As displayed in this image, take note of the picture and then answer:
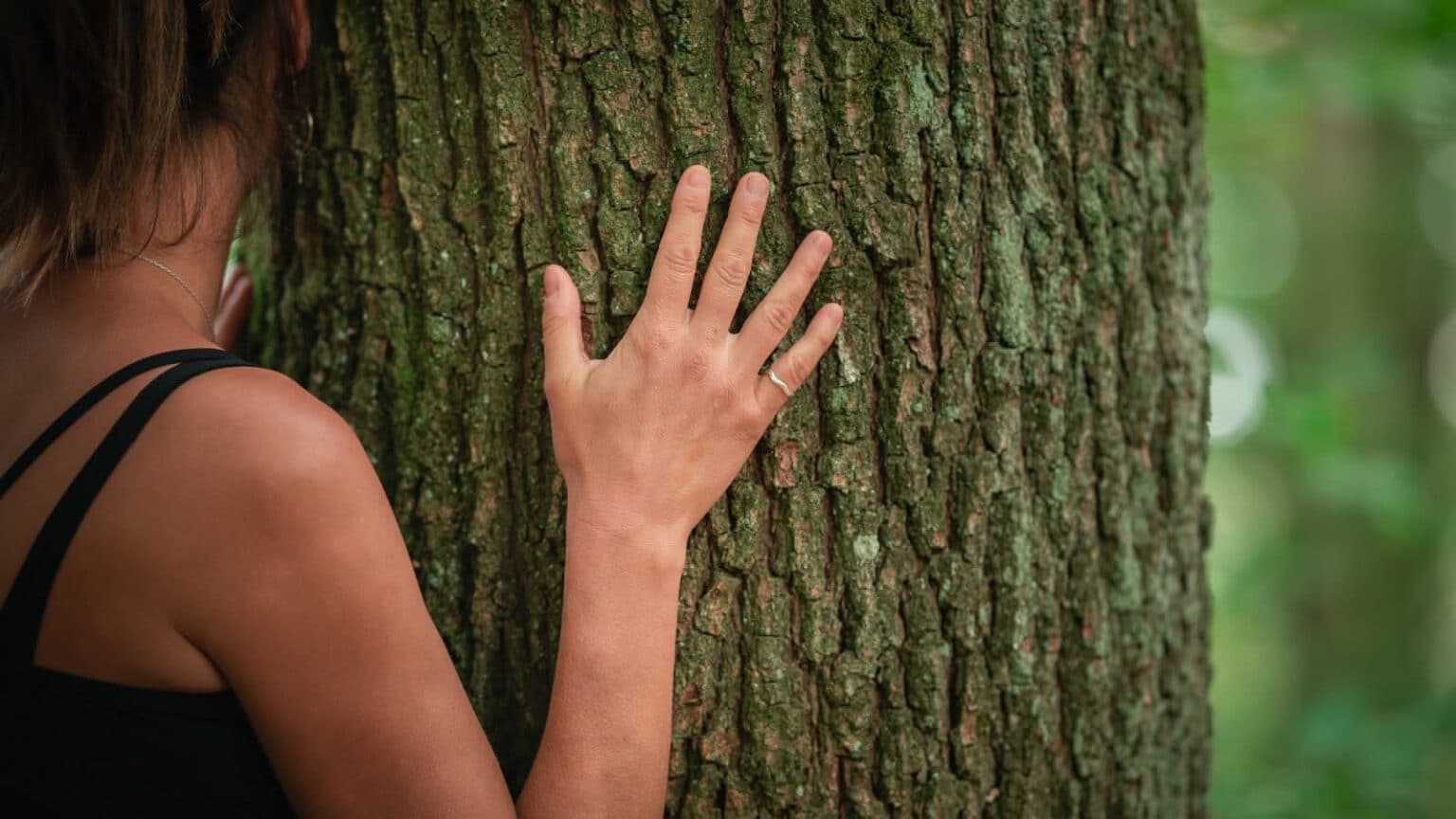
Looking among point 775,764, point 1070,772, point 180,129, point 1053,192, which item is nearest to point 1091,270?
point 1053,192

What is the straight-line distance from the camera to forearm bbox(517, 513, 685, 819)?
1.35 m

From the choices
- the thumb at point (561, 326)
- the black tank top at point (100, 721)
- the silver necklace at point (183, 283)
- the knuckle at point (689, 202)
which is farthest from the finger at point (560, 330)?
the silver necklace at point (183, 283)

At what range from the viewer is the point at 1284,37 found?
4074 millimetres

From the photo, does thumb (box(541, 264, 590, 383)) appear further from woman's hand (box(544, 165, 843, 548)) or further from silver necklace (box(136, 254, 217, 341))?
silver necklace (box(136, 254, 217, 341))

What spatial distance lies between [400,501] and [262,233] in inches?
27.5

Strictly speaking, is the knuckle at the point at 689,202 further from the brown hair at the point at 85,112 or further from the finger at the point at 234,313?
the finger at the point at 234,313

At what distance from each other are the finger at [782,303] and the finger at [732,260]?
1.7 inches

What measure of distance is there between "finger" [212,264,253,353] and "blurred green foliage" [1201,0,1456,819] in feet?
7.95

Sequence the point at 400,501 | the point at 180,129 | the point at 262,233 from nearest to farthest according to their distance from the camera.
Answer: the point at 180,129, the point at 400,501, the point at 262,233

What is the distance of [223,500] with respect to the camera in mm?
1150

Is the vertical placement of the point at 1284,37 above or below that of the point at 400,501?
above

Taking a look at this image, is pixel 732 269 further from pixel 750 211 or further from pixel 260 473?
pixel 260 473

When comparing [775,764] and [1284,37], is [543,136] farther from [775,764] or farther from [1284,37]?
[1284,37]

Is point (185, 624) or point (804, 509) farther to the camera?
point (804, 509)
